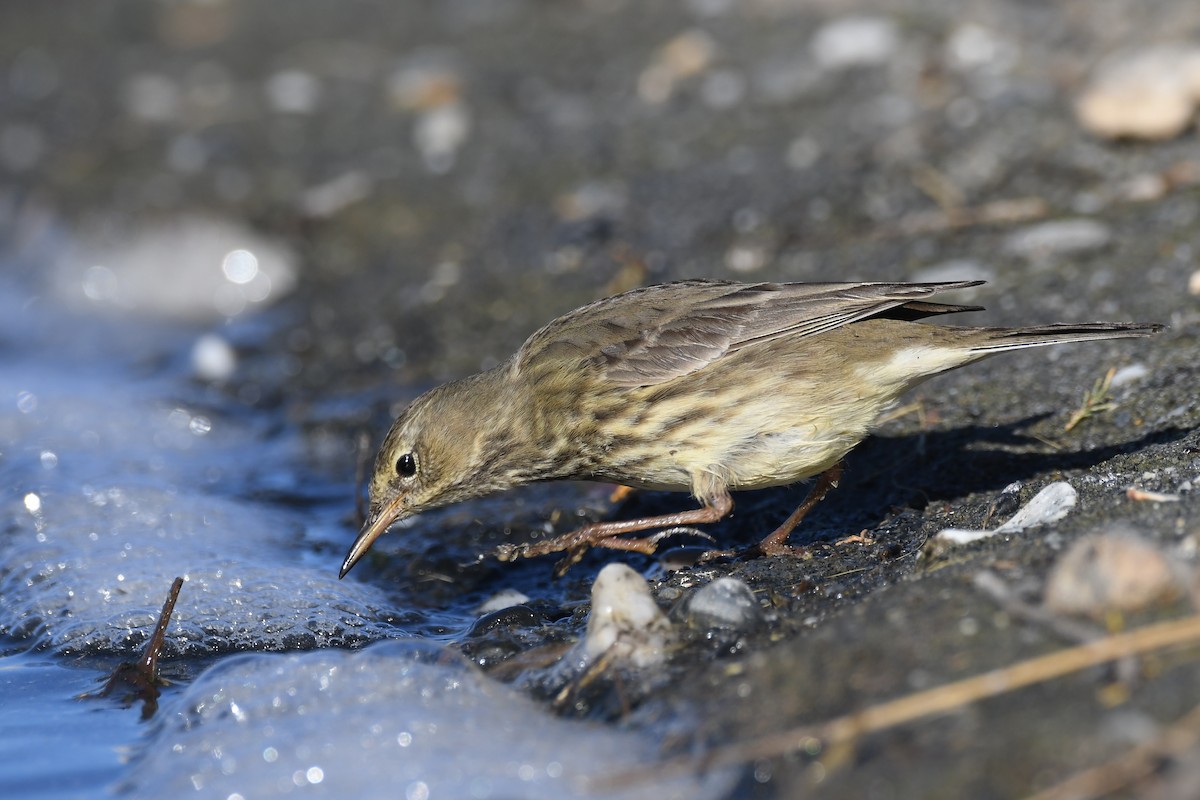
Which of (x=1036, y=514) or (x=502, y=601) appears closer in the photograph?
(x=1036, y=514)

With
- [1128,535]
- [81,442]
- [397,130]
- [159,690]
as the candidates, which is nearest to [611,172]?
[397,130]

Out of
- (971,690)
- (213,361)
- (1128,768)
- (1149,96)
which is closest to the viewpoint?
(1128,768)

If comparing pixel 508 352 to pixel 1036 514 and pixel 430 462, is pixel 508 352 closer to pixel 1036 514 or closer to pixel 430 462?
pixel 430 462

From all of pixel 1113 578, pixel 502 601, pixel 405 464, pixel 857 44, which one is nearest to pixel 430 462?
pixel 405 464

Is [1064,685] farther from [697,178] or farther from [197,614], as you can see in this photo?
[697,178]

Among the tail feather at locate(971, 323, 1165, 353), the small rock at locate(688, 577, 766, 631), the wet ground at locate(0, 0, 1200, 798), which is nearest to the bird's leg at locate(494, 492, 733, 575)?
the wet ground at locate(0, 0, 1200, 798)

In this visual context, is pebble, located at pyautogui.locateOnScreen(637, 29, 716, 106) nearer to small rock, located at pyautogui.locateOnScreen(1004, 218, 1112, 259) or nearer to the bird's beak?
small rock, located at pyautogui.locateOnScreen(1004, 218, 1112, 259)
